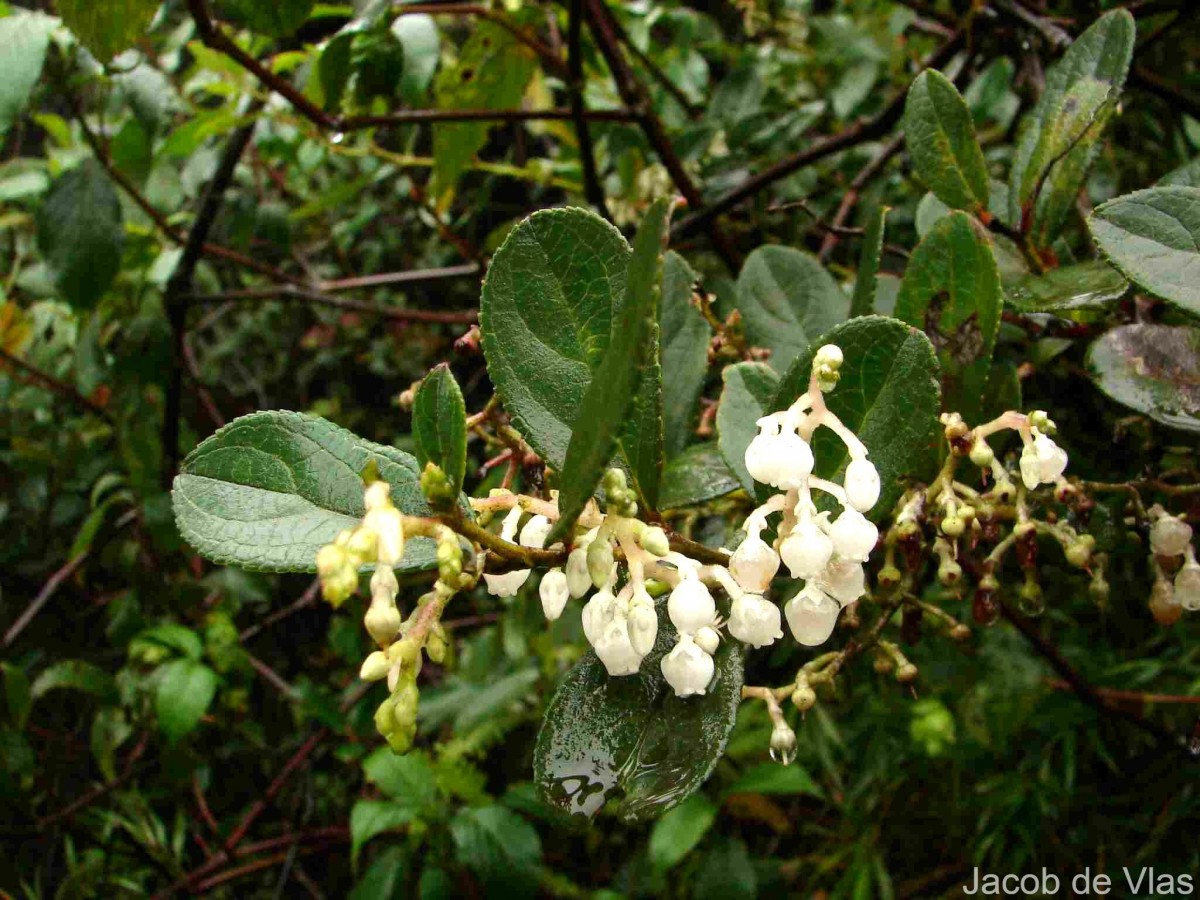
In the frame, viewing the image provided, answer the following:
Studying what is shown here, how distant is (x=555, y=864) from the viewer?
1615 millimetres

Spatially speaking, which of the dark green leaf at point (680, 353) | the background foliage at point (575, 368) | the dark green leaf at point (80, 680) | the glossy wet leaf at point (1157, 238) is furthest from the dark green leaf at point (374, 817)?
the glossy wet leaf at point (1157, 238)

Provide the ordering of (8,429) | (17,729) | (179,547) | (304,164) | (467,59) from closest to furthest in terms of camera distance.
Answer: (467,59)
(17,729)
(304,164)
(179,547)
(8,429)

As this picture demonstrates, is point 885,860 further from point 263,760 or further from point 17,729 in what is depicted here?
point 17,729

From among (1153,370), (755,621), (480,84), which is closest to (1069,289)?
(1153,370)

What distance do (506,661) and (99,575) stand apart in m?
0.79

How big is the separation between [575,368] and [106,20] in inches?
20.0

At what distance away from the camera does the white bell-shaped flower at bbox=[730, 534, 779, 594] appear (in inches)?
14.6

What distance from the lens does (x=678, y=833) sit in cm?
121

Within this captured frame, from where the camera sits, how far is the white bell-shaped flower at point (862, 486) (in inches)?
14.6

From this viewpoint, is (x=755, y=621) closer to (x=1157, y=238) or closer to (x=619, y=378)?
(x=619, y=378)

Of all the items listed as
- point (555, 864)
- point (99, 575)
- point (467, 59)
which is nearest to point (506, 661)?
point (555, 864)

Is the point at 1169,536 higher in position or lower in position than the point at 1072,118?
lower

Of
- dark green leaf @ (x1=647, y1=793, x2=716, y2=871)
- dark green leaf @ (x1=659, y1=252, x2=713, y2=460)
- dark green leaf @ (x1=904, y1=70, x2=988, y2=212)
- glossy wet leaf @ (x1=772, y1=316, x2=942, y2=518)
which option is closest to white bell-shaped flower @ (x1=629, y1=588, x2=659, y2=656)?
glossy wet leaf @ (x1=772, y1=316, x2=942, y2=518)

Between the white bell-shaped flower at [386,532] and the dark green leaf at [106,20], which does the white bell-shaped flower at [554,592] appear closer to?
the white bell-shaped flower at [386,532]
